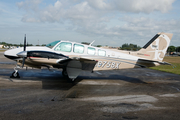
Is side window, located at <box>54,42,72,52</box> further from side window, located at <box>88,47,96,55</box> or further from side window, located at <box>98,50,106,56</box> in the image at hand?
side window, located at <box>98,50,106,56</box>

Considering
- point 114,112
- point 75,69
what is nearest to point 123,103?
point 114,112

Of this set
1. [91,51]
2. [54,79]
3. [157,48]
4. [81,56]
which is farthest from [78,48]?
[157,48]

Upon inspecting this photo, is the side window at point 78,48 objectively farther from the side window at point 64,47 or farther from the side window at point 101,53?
the side window at point 101,53

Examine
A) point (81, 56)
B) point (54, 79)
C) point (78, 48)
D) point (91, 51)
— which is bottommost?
point (54, 79)

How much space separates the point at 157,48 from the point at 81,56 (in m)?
5.97

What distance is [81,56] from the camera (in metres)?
10.4

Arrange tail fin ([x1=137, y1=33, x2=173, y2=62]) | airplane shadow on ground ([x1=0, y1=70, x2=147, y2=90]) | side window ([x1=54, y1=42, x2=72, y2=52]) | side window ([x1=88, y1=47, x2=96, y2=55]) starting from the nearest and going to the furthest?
airplane shadow on ground ([x1=0, y1=70, x2=147, y2=90]) → side window ([x1=54, y1=42, x2=72, y2=52]) → side window ([x1=88, y1=47, x2=96, y2=55]) → tail fin ([x1=137, y1=33, x2=173, y2=62])

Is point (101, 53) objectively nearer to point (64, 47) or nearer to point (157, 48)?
point (64, 47)

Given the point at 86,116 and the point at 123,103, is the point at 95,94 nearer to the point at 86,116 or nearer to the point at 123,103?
the point at 123,103

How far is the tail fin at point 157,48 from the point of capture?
11500mm

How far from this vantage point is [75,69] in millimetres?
9938

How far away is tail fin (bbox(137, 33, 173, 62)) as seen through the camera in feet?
37.7

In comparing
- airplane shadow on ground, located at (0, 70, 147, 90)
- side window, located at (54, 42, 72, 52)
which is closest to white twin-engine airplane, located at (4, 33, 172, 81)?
side window, located at (54, 42, 72, 52)

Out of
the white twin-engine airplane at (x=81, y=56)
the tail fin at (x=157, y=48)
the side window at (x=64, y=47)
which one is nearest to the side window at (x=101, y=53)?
the white twin-engine airplane at (x=81, y=56)
